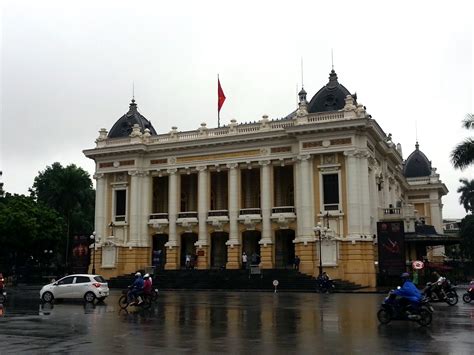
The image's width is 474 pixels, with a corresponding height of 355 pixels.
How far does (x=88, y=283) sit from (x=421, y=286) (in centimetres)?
2510

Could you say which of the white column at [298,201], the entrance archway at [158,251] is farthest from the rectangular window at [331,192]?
the entrance archway at [158,251]

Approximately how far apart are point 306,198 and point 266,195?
419cm

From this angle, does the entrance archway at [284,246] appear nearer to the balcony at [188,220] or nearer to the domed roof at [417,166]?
the balcony at [188,220]

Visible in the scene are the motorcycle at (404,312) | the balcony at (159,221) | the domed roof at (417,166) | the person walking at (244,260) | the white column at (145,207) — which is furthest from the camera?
the domed roof at (417,166)

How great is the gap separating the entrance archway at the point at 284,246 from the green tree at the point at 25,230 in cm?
2595

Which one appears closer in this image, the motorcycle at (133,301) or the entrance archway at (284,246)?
the motorcycle at (133,301)

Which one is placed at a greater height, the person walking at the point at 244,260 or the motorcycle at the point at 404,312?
the person walking at the point at 244,260

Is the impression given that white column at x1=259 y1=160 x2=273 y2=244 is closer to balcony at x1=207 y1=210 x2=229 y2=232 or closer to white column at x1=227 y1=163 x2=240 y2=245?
white column at x1=227 y1=163 x2=240 y2=245

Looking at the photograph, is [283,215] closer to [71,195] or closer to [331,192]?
[331,192]

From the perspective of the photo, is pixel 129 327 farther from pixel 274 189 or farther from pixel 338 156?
pixel 274 189

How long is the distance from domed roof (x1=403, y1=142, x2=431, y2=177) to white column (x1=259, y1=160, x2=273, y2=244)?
114 ft

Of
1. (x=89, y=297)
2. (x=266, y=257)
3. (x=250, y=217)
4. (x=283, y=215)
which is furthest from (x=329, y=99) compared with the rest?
(x=89, y=297)

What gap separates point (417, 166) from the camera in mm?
74938

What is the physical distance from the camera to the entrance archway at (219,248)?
50688 millimetres
